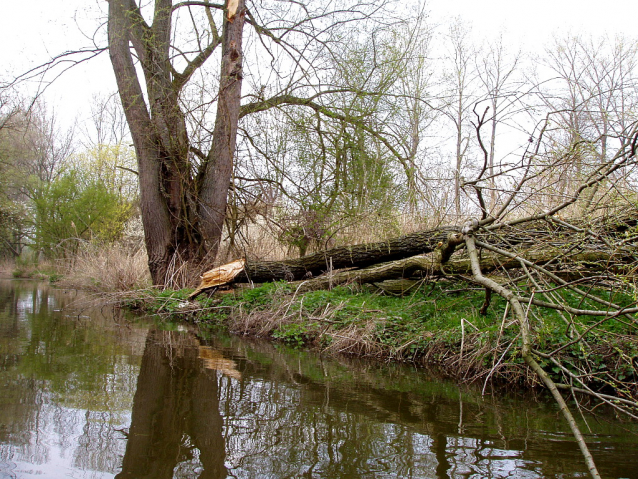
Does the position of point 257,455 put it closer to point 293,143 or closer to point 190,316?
point 190,316

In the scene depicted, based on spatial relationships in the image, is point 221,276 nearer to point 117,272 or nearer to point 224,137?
point 224,137

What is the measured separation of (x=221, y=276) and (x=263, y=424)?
17.5 feet

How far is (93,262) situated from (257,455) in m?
10.5

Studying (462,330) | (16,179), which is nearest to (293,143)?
(462,330)

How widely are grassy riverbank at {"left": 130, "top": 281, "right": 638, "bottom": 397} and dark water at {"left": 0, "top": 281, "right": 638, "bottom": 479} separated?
0.40 m

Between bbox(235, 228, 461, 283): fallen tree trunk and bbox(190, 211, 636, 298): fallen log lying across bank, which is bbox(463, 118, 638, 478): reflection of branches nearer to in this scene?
bbox(190, 211, 636, 298): fallen log lying across bank

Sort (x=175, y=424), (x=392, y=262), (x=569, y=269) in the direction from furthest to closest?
(x=392, y=262) < (x=569, y=269) < (x=175, y=424)

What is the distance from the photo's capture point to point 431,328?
5133 mm

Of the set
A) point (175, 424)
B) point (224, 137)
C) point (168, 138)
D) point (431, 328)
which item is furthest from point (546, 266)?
point (168, 138)

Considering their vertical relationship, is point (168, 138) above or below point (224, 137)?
below

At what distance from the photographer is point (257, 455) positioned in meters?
2.40

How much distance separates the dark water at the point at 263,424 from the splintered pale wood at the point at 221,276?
10.4 ft

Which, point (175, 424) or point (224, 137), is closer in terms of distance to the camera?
point (175, 424)

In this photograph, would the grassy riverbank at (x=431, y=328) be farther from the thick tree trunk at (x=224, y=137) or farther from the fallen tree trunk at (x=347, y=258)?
the thick tree trunk at (x=224, y=137)
